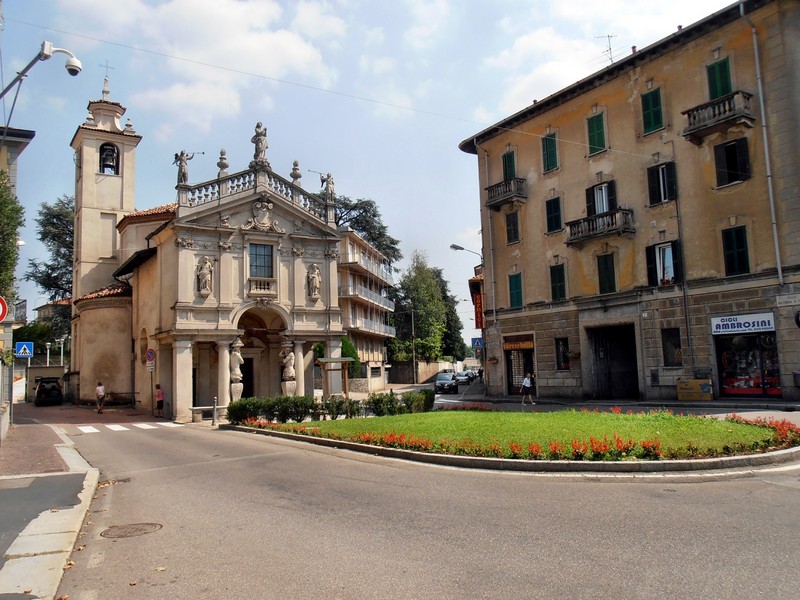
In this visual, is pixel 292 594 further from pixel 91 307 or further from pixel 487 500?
pixel 91 307

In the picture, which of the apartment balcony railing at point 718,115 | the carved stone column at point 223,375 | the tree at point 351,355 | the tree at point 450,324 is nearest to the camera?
the apartment balcony railing at point 718,115

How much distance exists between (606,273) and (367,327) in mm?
31564

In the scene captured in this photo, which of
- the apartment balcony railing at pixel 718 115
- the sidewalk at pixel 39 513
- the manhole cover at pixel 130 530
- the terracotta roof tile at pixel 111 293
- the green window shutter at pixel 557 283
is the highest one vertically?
the apartment balcony railing at pixel 718 115

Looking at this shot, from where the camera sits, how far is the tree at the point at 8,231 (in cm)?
1781

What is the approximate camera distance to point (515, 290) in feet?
108

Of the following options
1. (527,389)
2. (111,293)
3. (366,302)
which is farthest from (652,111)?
(366,302)

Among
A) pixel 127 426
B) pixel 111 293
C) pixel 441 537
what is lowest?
pixel 127 426

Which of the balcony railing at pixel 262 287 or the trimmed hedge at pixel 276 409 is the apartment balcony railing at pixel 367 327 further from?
the trimmed hedge at pixel 276 409

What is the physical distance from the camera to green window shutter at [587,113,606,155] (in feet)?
94.4

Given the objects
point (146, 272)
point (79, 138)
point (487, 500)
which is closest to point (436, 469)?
point (487, 500)

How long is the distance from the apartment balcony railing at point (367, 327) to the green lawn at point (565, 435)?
35.5m

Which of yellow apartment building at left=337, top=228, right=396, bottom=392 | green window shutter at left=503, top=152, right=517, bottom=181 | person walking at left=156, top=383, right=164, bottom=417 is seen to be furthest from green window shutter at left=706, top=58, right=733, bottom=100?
yellow apartment building at left=337, top=228, right=396, bottom=392

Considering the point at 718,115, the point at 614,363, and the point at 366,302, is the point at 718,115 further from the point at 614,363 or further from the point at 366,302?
the point at 366,302

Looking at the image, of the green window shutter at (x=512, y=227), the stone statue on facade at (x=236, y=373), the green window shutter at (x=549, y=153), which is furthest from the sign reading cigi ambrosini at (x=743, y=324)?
the stone statue on facade at (x=236, y=373)
